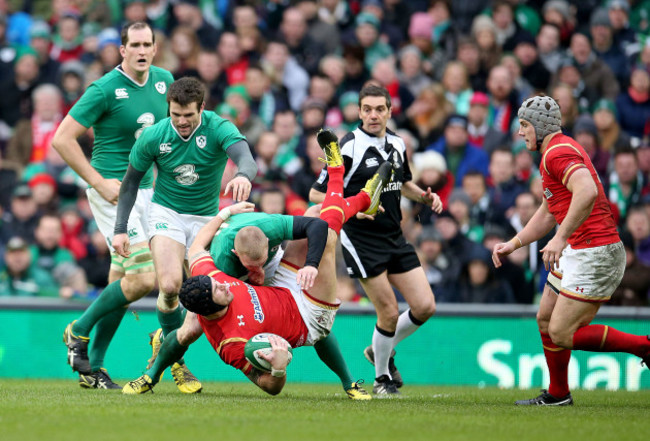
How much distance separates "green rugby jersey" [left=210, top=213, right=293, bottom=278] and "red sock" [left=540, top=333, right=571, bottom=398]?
2250 mm

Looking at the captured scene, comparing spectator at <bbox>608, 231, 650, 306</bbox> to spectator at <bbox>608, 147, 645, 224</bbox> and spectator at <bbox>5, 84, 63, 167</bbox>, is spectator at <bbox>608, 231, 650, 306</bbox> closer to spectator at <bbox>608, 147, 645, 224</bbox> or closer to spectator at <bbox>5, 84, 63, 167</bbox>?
spectator at <bbox>608, 147, 645, 224</bbox>

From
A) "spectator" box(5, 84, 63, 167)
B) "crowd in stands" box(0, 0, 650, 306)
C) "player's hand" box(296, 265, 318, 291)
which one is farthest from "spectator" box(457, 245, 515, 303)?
"spectator" box(5, 84, 63, 167)

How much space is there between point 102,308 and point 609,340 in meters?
4.30

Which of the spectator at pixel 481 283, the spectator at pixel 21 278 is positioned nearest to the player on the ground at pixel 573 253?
the spectator at pixel 481 283

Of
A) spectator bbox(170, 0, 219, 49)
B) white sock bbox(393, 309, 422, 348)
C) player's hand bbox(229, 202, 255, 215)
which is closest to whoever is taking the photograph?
player's hand bbox(229, 202, 255, 215)

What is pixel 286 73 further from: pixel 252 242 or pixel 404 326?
pixel 252 242

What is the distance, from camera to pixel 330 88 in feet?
47.6

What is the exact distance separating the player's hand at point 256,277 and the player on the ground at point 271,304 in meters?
0.14

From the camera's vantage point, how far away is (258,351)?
675 centimetres

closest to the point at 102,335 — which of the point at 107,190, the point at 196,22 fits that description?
the point at 107,190

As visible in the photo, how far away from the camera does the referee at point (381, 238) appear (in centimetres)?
868

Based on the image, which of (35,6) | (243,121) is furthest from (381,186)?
(35,6)

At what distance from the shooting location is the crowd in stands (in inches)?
477

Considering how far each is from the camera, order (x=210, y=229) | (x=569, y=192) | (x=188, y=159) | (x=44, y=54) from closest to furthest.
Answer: (x=569, y=192) → (x=210, y=229) → (x=188, y=159) → (x=44, y=54)
